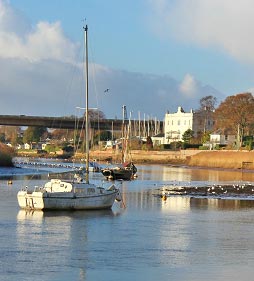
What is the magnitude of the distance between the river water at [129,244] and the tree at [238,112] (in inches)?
4049

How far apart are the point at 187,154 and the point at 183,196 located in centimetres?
10120

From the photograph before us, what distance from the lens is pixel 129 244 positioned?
36062 millimetres

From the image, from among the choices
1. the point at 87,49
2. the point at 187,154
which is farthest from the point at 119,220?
the point at 187,154

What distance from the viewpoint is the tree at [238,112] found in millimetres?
156600

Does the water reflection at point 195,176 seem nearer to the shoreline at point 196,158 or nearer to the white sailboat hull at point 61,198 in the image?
the shoreline at point 196,158

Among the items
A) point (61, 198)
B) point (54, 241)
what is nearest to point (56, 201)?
point (61, 198)

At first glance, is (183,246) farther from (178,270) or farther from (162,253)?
(178,270)

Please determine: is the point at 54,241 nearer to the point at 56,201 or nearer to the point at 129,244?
the point at 129,244

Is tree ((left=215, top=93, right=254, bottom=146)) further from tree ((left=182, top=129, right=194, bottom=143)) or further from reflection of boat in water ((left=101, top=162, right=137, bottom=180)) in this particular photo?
reflection of boat in water ((left=101, top=162, right=137, bottom=180))

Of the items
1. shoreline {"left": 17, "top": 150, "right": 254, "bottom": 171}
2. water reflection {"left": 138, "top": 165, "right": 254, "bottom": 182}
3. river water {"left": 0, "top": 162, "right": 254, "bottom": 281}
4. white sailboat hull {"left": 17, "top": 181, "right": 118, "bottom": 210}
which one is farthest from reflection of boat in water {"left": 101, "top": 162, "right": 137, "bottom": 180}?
white sailboat hull {"left": 17, "top": 181, "right": 118, "bottom": 210}

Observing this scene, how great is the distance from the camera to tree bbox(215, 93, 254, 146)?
157 m

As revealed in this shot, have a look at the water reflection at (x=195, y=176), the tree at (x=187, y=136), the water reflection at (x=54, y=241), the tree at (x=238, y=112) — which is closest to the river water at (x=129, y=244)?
the water reflection at (x=54, y=241)

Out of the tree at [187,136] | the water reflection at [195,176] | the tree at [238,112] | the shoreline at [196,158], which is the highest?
the tree at [238,112]

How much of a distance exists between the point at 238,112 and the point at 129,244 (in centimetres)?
12353
